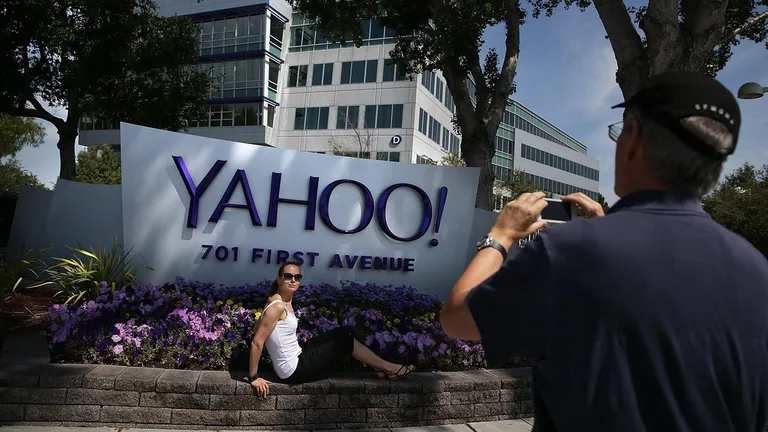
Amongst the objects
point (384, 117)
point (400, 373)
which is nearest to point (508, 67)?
point (400, 373)

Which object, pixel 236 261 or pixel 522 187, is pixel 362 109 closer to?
pixel 522 187

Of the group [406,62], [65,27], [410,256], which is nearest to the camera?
[410,256]

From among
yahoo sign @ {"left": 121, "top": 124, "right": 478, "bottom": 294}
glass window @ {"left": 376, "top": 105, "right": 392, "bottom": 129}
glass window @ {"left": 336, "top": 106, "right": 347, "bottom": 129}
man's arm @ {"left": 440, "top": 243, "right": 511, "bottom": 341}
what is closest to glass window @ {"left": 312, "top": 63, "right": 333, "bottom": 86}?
glass window @ {"left": 336, "top": 106, "right": 347, "bottom": 129}

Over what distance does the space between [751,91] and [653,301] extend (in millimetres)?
10833

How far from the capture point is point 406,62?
1130 centimetres

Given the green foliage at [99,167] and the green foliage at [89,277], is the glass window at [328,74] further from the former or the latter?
the green foliage at [89,277]

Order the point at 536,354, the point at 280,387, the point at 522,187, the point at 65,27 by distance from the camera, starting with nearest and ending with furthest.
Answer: the point at 536,354 < the point at 280,387 < the point at 65,27 < the point at 522,187

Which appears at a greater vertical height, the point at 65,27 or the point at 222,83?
the point at 222,83

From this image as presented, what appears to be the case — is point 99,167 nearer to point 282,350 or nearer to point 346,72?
point 346,72

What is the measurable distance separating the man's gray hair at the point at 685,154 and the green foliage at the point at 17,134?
1764 inches

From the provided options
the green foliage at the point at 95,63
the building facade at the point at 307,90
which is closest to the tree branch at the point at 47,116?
the green foliage at the point at 95,63

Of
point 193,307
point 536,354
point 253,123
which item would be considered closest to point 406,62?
point 193,307

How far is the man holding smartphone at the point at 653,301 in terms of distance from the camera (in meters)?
1.06

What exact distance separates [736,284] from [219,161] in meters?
6.35
